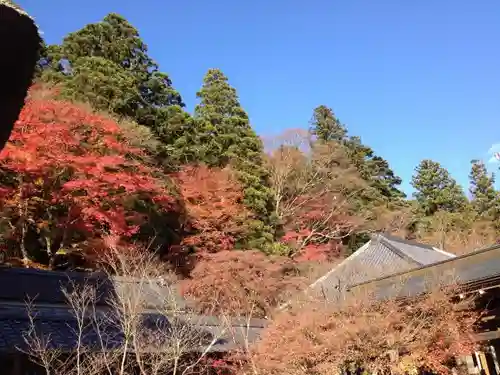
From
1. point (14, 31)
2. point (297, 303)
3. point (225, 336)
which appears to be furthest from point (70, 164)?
point (14, 31)

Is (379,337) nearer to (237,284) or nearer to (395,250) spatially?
(237,284)

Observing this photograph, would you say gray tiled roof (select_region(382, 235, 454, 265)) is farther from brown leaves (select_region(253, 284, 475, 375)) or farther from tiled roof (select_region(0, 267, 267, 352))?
brown leaves (select_region(253, 284, 475, 375))

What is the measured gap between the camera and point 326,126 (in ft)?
115

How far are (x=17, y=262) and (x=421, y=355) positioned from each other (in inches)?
479

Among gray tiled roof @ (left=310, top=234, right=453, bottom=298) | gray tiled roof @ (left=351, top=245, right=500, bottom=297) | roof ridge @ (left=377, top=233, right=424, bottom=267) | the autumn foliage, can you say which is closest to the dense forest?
the autumn foliage

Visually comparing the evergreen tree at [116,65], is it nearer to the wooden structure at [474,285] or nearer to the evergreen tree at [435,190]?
the wooden structure at [474,285]

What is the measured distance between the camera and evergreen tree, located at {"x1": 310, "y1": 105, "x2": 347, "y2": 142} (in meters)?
34.8

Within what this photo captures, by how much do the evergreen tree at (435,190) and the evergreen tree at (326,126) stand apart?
28.2ft

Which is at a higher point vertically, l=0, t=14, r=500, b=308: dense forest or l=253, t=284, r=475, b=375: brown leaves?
l=0, t=14, r=500, b=308: dense forest

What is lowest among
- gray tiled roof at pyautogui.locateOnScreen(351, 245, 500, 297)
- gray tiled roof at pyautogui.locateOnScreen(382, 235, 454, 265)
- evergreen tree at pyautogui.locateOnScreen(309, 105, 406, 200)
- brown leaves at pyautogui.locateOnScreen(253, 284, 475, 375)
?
brown leaves at pyautogui.locateOnScreen(253, 284, 475, 375)

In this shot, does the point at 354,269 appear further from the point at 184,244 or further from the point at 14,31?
the point at 14,31

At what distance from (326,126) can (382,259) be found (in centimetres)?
1843

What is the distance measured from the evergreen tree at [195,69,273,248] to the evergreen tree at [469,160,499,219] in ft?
69.7

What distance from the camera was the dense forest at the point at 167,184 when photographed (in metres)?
13.2
